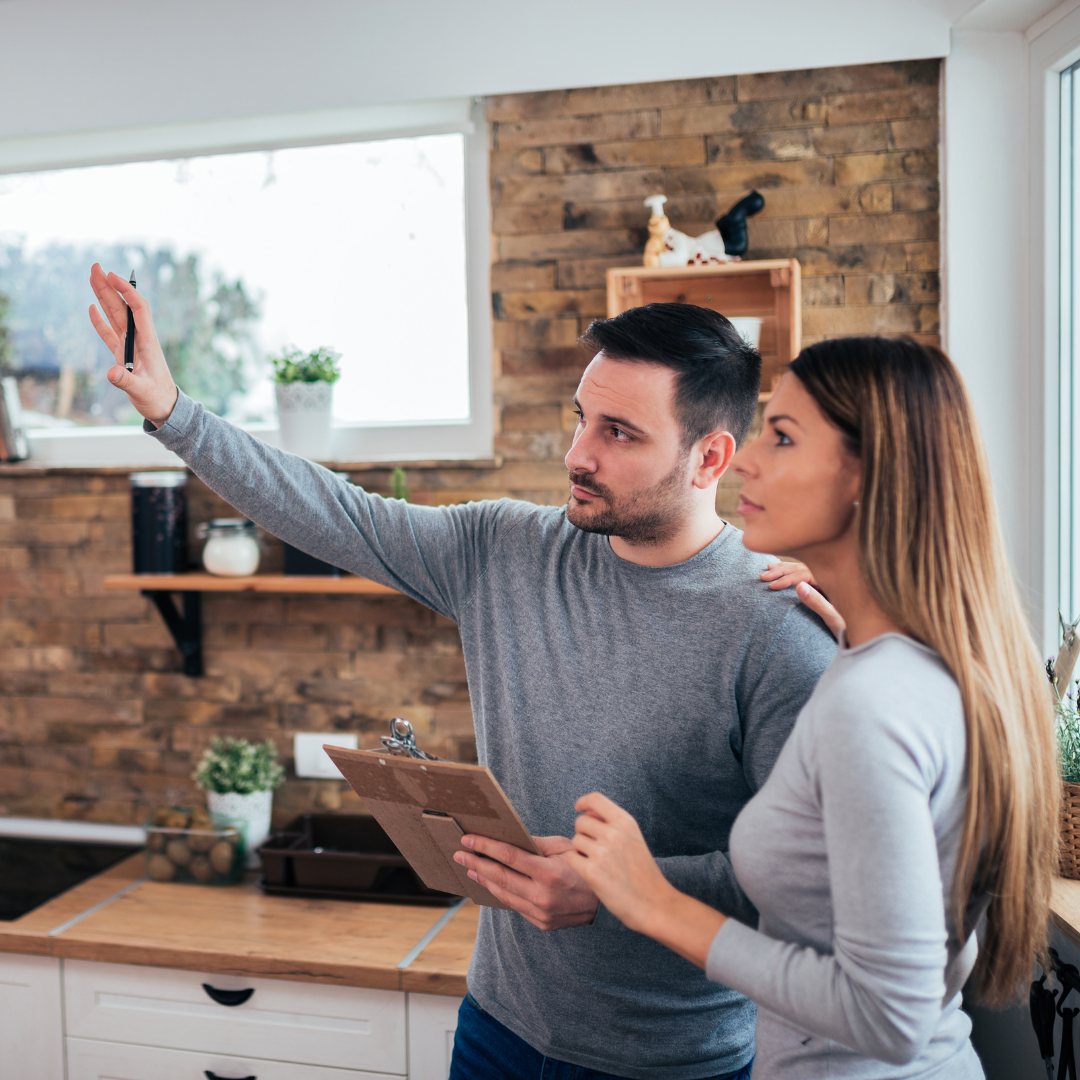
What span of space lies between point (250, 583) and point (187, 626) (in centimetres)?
A: 30

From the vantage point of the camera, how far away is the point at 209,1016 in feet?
6.11

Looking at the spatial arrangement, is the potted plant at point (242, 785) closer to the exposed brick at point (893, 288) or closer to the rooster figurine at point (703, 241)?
the rooster figurine at point (703, 241)

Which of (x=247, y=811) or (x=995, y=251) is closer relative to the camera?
(x=995, y=251)

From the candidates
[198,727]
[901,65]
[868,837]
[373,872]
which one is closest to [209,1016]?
[373,872]

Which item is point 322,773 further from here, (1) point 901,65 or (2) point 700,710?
(1) point 901,65

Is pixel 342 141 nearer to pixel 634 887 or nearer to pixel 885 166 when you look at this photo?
pixel 885 166

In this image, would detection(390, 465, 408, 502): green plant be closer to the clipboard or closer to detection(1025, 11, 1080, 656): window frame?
the clipboard

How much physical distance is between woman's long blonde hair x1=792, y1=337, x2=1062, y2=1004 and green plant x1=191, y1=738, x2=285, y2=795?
171 centimetres

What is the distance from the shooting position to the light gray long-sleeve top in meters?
0.73

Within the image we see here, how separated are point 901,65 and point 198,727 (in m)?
2.16

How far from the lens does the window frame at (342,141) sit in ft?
7.34

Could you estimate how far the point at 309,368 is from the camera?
2.22 metres

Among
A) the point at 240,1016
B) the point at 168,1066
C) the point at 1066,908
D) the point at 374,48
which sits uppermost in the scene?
the point at 374,48

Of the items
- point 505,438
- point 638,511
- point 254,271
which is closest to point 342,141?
point 254,271
